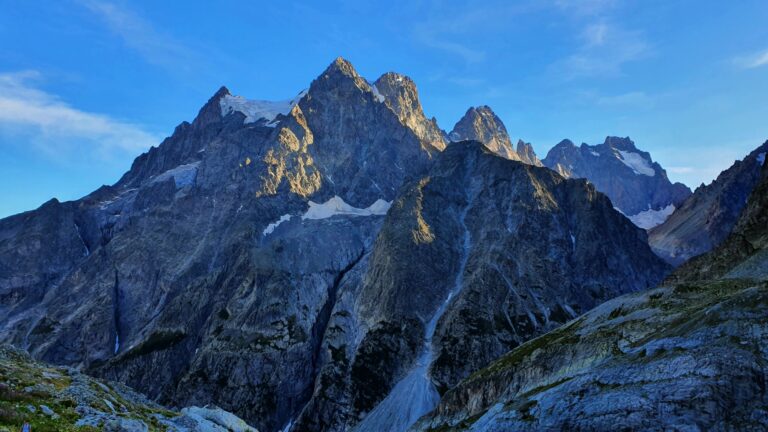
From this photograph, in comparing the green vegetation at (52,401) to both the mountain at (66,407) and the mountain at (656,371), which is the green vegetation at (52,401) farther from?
the mountain at (656,371)

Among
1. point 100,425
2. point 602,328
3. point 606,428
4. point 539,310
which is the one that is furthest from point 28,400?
point 539,310

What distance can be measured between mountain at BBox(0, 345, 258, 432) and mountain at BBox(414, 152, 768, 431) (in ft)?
122

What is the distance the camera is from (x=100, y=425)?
132 feet

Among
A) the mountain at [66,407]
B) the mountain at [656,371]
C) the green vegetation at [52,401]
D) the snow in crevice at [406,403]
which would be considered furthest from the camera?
the snow in crevice at [406,403]

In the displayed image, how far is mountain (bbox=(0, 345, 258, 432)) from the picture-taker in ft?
121

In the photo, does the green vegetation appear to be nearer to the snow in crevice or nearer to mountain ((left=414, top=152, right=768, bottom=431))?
mountain ((left=414, top=152, right=768, bottom=431))

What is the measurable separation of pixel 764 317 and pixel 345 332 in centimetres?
15483

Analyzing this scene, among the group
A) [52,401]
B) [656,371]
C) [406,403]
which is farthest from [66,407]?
[406,403]

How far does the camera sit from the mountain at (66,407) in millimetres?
37000

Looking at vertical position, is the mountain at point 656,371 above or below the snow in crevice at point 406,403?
above

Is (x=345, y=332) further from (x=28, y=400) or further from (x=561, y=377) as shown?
(x=28, y=400)

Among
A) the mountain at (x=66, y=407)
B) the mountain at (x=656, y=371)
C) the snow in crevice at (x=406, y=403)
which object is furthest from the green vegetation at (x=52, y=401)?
the snow in crevice at (x=406, y=403)

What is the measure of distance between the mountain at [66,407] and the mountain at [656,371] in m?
37.1

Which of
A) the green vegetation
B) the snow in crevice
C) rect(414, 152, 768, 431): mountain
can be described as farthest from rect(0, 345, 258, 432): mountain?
the snow in crevice
